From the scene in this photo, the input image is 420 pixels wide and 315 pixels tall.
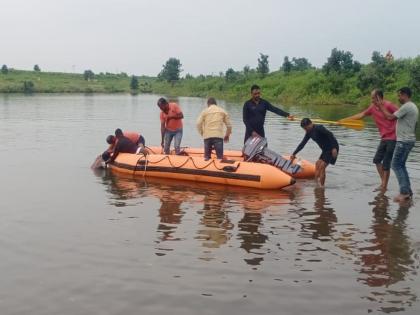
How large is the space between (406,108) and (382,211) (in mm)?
1791

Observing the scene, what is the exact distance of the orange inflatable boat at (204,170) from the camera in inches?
406

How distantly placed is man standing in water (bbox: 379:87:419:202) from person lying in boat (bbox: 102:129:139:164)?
6365mm

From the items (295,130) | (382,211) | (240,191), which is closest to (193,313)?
(382,211)

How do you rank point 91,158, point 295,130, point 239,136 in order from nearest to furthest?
point 91,158 → point 239,136 → point 295,130

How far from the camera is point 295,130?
2239 cm

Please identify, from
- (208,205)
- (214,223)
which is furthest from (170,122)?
(214,223)

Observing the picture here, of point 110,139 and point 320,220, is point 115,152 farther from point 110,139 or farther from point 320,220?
point 320,220

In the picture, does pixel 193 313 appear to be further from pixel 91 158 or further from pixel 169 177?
pixel 91 158

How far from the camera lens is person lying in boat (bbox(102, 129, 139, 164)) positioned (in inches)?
503

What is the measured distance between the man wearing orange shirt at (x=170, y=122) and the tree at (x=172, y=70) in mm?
81239

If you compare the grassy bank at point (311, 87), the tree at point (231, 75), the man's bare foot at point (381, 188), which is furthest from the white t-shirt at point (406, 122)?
the tree at point (231, 75)

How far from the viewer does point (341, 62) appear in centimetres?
4606

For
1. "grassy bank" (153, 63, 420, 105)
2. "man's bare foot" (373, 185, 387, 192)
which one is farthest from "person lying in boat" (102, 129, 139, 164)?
"grassy bank" (153, 63, 420, 105)

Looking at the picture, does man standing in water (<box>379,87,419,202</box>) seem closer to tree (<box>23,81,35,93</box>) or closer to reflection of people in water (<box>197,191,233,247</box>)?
reflection of people in water (<box>197,191,233,247</box>)
